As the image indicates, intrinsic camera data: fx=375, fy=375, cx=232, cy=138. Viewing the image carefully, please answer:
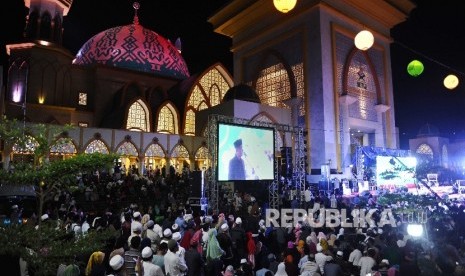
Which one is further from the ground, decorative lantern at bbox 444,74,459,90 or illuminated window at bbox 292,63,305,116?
illuminated window at bbox 292,63,305,116

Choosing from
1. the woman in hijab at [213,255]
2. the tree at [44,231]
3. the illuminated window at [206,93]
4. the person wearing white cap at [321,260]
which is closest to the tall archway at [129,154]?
the illuminated window at [206,93]

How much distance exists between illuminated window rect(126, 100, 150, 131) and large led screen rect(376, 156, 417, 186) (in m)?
14.2

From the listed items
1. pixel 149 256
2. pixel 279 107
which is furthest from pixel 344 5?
pixel 149 256

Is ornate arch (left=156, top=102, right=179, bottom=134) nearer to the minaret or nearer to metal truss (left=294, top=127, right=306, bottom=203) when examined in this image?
the minaret

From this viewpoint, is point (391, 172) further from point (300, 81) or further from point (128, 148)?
point (128, 148)

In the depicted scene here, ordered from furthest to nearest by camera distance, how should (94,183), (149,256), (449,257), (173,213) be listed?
(94,183) < (173,213) < (449,257) < (149,256)

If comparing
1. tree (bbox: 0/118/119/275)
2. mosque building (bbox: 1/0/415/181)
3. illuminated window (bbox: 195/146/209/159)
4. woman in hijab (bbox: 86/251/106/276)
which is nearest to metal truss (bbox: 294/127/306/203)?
mosque building (bbox: 1/0/415/181)

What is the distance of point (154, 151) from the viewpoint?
22578 mm

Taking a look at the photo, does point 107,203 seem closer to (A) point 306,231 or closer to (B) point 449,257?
(A) point 306,231

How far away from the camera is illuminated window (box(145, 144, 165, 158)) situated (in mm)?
22375

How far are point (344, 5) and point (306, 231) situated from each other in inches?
788

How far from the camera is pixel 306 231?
25.2 feet

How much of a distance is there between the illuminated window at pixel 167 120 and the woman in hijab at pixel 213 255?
61.5ft

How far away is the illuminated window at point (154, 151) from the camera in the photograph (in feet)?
73.4
